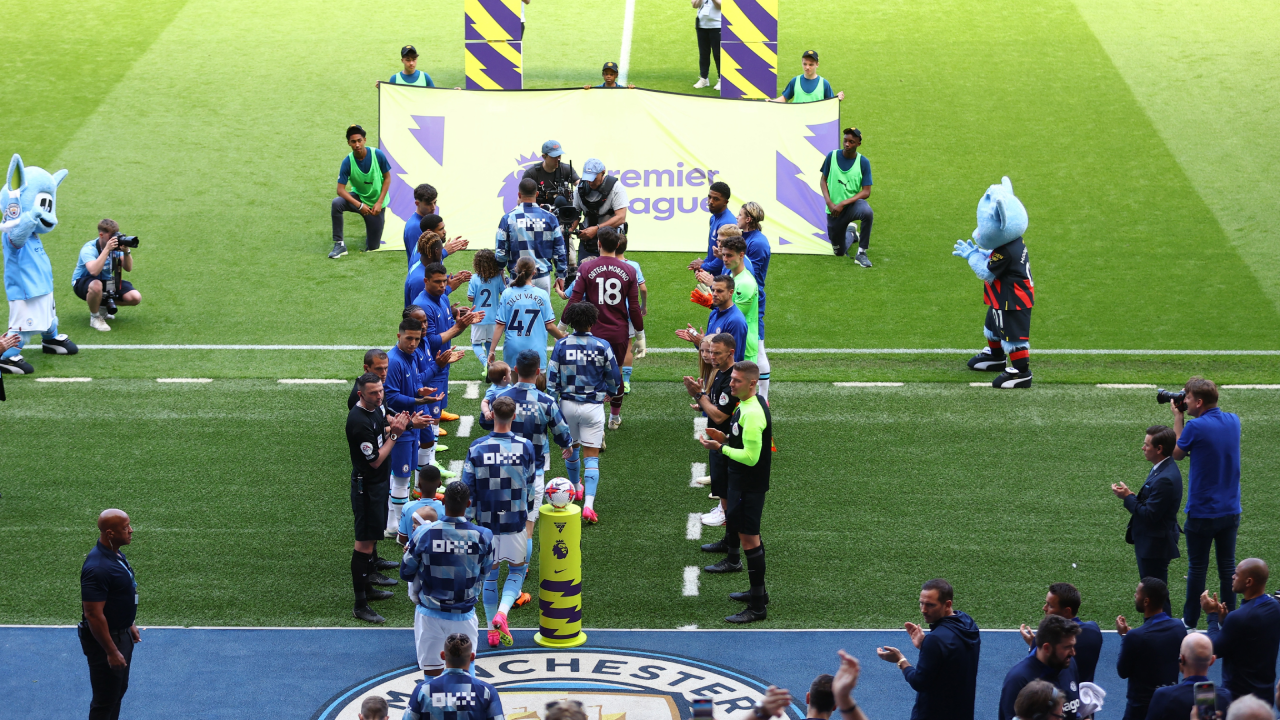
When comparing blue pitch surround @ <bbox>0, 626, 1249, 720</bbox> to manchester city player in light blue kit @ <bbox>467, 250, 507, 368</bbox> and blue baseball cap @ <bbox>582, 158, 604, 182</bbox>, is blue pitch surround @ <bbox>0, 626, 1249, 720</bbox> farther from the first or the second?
blue baseball cap @ <bbox>582, 158, 604, 182</bbox>

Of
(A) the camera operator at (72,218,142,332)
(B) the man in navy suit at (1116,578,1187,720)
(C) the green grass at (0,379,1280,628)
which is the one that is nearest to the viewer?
(B) the man in navy suit at (1116,578,1187,720)

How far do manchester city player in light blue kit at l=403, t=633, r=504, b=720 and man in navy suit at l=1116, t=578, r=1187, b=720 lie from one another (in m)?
3.66

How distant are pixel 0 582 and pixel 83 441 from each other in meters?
2.79

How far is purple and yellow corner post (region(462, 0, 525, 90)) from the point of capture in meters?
20.4

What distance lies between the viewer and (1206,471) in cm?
905

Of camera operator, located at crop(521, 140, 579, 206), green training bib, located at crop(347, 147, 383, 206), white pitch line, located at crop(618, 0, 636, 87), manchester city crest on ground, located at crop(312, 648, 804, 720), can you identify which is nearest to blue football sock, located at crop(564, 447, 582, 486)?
manchester city crest on ground, located at crop(312, 648, 804, 720)

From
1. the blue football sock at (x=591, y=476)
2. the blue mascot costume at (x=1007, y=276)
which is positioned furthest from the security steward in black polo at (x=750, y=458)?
the blue mascot costume at (x=1007, y=276)

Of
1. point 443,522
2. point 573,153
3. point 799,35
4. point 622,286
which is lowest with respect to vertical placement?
point 443,522

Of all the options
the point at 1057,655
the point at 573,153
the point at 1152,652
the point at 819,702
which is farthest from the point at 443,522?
the point at 573,153

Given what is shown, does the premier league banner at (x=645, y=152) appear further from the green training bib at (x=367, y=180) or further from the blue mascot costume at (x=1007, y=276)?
the blue mascot costume at (x=1007, y=276)

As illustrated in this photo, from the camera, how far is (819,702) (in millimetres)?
5836

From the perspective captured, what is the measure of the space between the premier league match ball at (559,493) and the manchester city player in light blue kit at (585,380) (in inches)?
59.6

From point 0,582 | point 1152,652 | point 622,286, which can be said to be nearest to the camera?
point 1152,652

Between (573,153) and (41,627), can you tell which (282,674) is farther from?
(573,153)
